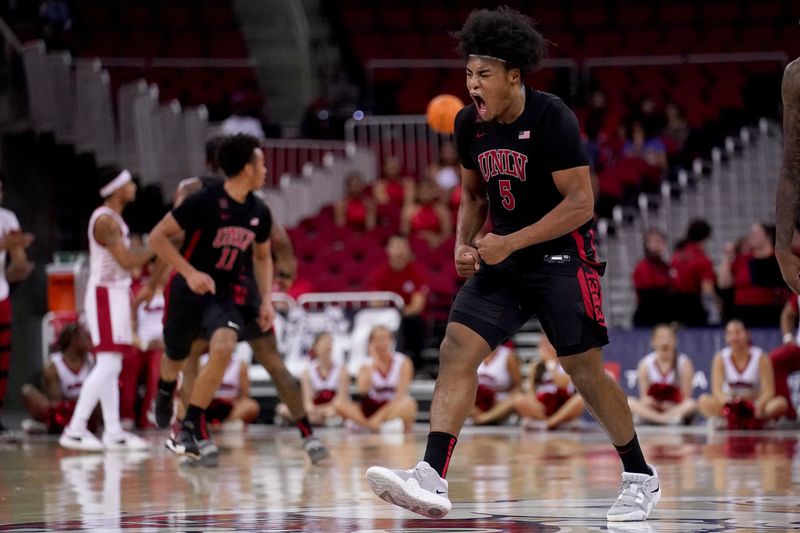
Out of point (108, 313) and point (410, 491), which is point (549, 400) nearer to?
point (108, 313)

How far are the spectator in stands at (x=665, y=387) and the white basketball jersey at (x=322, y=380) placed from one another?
3100 mm

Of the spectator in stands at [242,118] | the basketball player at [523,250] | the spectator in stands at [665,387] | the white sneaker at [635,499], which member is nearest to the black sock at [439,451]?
the basketball player at [523,250]

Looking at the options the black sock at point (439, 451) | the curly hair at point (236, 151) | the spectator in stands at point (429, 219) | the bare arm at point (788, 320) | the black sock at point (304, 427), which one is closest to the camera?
the black sock at point (439, 451)

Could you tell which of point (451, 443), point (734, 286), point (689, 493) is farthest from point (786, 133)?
point (734, 286)

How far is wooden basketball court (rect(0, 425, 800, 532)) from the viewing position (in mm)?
5555

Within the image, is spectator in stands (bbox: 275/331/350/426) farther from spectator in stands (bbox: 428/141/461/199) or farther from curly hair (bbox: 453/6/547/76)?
curly hair (bbox: 453/6/547/76)

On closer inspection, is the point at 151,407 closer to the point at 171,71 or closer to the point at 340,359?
the point at 340,359

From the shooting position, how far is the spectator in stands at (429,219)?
58.3 ft

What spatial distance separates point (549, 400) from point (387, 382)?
1632 mm

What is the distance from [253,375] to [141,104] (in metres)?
3.36

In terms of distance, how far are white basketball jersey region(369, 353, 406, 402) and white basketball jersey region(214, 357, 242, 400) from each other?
150cm

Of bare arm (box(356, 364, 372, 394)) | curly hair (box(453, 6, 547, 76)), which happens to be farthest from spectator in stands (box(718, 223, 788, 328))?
curly hair (box(453, 6, 547, 76))

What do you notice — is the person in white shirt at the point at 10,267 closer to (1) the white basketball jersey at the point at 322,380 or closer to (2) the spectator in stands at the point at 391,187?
(1) the white basketball jersey at the point at 322,380

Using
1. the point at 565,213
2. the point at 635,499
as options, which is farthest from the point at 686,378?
the point at 565,213
